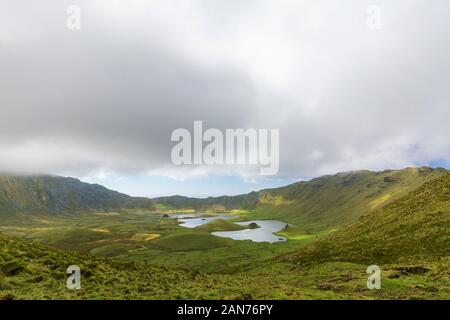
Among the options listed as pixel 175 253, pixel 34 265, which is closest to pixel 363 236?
pixel 34 265

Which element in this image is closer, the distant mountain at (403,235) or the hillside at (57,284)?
the hillside at (57,284)

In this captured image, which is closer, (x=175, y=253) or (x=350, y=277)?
(x=350, y=277)

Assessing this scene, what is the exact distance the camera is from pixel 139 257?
15788 cm

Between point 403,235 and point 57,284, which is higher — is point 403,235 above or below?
below

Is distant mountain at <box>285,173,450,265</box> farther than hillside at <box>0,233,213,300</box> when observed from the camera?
Yes

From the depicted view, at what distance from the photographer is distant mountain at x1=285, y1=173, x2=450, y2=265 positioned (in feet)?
196

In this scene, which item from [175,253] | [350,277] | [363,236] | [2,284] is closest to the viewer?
[2,284]

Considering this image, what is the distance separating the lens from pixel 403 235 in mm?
71062

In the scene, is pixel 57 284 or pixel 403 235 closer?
pixel 57 284

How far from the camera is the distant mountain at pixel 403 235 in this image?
5987cm
